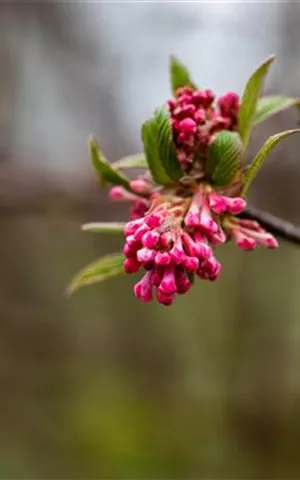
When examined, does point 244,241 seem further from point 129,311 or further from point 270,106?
point 129,311

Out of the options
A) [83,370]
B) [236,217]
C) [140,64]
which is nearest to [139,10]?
[140,64]

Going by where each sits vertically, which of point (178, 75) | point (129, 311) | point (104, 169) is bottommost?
point (129, 311)

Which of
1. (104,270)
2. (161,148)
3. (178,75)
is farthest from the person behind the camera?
(178,75)

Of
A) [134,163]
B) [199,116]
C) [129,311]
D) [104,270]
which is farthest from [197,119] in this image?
[129,311]

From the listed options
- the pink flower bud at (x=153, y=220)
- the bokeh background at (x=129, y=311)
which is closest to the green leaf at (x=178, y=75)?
the pink flower bud at (x=153, y=220)

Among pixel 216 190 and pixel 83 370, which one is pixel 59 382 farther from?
pixel 216 190

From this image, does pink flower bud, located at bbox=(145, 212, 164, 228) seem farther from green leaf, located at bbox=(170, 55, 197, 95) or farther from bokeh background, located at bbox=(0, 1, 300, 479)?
bokeh background, located at bbox=(0, 1, 300, 479)
